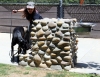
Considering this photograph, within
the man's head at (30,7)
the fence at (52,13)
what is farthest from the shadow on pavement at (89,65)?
the fence at (52,13)

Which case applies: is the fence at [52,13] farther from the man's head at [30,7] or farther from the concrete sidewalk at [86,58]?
the man's head at [30,7]

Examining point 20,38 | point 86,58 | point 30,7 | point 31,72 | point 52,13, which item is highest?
point 30,7

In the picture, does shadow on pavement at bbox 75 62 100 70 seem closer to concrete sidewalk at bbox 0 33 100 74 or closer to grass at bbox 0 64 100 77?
concrete sidewalk at bbox 0 33 100 74

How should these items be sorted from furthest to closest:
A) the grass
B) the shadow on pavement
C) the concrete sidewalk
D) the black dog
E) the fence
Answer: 1. the fence
2. the black dog
3. the shadow on pavement
4. the concrete sidewalk
5. the grass

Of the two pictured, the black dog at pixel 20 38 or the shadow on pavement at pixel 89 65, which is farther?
the black dog at pixel 20 38

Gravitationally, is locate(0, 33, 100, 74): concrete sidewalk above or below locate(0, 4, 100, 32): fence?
below

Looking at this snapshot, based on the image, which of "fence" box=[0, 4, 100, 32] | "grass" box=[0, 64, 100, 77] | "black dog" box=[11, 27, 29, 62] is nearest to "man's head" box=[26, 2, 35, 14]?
"black dog" box=[11, 27, 29, 62]

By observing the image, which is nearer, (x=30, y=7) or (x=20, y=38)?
(x=30, y=7)

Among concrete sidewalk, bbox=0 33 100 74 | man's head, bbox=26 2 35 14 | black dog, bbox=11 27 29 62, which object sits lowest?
concrete sidewalk, bbox=0 33 100 74

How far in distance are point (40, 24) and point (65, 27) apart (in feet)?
2.02

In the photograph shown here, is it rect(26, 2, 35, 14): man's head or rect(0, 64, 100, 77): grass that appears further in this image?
rect(26, 2, 35, 14): man's head

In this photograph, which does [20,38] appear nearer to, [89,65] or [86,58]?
[89,65]

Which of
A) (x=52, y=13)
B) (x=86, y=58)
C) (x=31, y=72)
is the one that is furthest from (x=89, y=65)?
(x=52, y=13)

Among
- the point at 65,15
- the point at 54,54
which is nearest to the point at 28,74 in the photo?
the point at 54,54
